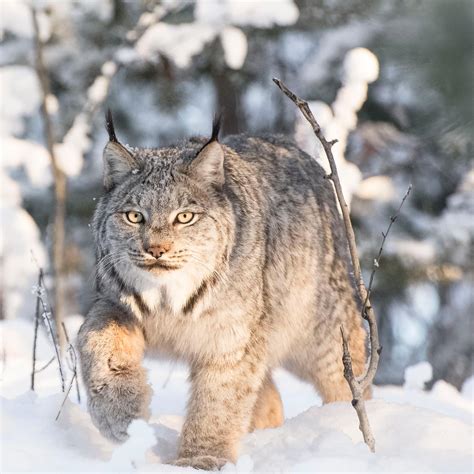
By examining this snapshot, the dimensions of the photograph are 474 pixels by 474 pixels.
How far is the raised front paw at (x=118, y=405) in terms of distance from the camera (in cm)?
431

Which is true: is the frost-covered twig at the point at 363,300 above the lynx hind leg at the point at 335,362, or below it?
above

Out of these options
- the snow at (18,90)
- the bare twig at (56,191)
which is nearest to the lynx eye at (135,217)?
Answer: the bare twig at (56,191)

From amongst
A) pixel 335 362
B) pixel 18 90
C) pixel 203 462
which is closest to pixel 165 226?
pixel 203 462

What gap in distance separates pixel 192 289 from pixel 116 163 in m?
0.67

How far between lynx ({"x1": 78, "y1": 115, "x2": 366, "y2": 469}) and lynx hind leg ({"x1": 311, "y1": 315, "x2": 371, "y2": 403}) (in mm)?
308

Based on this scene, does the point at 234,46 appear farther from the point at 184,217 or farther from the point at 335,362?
the point at 184,217

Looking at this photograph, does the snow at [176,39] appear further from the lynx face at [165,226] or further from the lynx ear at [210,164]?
the lynx face at [165,226]

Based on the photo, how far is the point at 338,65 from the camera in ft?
42.4

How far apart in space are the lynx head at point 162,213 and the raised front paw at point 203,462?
756 mm

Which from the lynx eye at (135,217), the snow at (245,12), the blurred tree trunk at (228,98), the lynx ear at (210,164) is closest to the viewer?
the lynx eye at (135,217)

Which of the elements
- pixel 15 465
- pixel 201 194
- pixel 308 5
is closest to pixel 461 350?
pixel 308 5

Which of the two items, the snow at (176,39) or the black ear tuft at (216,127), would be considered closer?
the black ear tuft at (216,127)

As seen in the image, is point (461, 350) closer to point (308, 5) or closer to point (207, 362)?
point (308, 5)

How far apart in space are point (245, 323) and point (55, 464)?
3.78 feet
